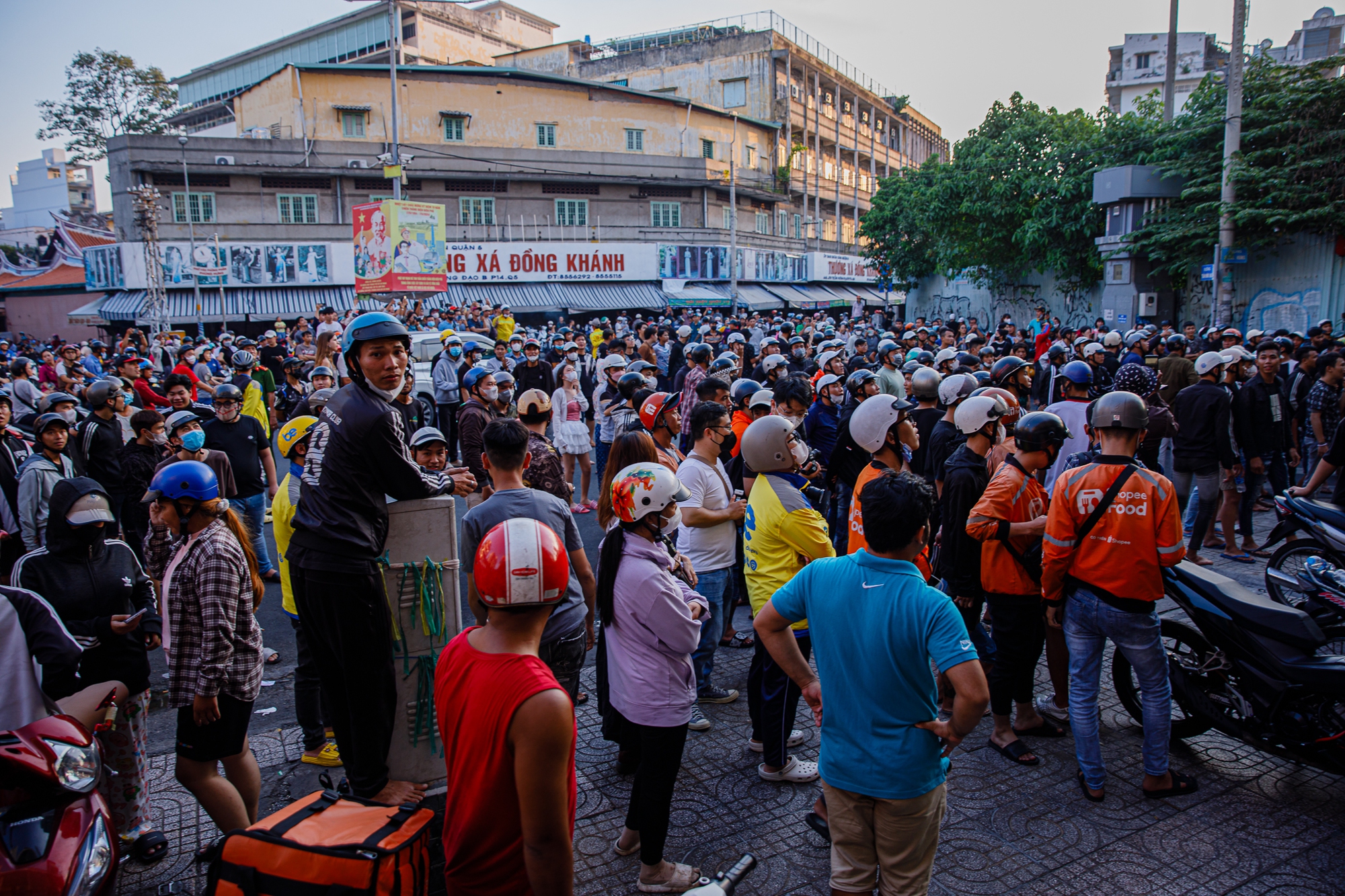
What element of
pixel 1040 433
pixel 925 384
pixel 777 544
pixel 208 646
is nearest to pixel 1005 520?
pixel 1040 433

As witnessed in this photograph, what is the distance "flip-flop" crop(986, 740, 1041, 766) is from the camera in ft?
13.8

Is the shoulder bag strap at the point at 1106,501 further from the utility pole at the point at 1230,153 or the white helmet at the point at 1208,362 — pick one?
the utility pole at the point at 1230,153

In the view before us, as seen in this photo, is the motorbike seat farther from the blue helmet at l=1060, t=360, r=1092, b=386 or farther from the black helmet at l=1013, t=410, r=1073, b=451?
the blue helmet at l=1060, t=360, r=1092, b=386

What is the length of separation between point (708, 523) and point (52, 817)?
3.13 meters

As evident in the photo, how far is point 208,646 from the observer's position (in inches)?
130

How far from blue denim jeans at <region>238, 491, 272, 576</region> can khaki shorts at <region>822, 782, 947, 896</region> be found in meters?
6.08

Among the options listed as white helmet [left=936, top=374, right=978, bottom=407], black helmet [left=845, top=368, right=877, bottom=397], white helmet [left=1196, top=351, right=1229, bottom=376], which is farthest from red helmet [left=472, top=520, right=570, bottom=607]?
white helmet [left=1196, top=351, right=1229, bottom=376]

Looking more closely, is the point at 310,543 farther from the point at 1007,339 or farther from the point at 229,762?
the point at 1007,339

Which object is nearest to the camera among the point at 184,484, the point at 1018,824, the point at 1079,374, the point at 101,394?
the point at 184,484

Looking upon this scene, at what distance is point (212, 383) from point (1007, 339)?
13.8 m

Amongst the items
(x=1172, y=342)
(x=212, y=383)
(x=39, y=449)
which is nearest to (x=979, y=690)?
(x=39, y=449)

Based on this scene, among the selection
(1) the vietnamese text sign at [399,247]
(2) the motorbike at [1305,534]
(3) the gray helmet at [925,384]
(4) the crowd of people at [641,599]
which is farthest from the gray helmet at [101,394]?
(1) the vietnamese text sign at [399,247]

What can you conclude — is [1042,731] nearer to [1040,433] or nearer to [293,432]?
[1040,433]

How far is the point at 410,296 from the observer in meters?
22.7
